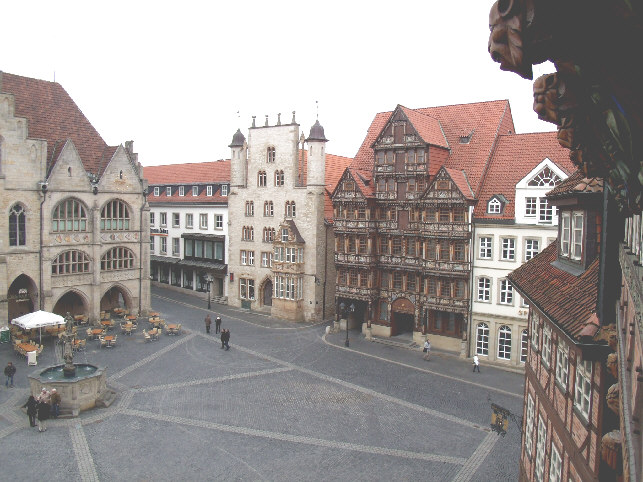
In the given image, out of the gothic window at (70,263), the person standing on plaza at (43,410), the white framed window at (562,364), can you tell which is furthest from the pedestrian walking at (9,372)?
the white framed window at (562,364)

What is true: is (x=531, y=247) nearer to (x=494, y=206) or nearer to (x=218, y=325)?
(x=494, y=206)

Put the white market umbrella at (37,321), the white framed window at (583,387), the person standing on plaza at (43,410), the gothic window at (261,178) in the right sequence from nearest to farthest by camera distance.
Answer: the white framed window at (583,387)
the person standing on plaza at (43,410)
the white market umbrella at (37,321)
the gothic window at (261,178)

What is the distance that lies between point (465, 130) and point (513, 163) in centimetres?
547

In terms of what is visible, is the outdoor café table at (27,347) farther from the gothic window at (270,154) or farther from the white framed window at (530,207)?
the white framed window at (530,207)

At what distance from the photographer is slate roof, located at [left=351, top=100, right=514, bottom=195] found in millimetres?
38031

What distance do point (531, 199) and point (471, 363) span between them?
10.8m

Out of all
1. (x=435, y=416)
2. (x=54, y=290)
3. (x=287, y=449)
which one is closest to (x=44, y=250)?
(x=54, y=290)

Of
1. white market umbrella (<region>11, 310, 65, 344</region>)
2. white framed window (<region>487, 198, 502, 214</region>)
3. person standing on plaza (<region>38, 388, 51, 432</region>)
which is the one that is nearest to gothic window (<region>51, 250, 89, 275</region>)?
white market umbrella (<region>11, 310, 65, 344</region>)

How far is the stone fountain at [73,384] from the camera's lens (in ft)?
80.6

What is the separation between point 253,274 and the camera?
50.3 m

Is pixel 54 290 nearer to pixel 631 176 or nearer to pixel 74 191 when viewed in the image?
pixel 74 191

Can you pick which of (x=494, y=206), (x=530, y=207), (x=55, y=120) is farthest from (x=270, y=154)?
(x=530, y=207)

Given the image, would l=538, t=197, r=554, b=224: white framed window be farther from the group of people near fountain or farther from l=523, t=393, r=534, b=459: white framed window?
the group of people near fountain

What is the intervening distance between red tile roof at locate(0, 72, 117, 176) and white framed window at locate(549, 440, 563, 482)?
3867 cm
